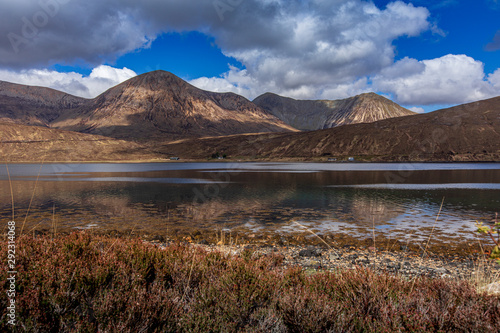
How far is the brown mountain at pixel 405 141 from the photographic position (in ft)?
414

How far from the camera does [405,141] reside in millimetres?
141250

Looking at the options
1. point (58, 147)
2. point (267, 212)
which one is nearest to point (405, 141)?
point (267, 212)

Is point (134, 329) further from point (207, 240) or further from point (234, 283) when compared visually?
point (207, 240)

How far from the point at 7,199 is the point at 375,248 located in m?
Result: 31.7

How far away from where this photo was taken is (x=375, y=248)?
12.8 meters

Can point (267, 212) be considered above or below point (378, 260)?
below

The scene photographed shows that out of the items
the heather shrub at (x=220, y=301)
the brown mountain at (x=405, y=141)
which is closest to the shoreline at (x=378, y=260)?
the heather shrub at (x=220, y=301)

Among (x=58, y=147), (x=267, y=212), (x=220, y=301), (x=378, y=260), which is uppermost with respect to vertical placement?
(x=58, y=147)

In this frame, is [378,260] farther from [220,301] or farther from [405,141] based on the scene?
[405,141]

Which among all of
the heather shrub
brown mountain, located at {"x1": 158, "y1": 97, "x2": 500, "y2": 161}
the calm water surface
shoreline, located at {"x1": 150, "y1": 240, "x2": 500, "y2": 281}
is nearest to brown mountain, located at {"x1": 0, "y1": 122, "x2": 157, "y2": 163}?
brown mountain, located at {"x1": 158, "y1": 97, "x2": 500, "y2": 161}

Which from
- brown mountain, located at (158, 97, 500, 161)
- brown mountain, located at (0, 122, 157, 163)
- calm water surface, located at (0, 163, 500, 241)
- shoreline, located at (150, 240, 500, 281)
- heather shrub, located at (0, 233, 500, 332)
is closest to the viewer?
heather shrub, located at (0, 233, 500, 332)

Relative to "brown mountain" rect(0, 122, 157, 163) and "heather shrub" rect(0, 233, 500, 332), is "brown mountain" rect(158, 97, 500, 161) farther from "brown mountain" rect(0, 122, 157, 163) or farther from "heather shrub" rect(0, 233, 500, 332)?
"heather shrub" rect(0, 233, 500, 332)

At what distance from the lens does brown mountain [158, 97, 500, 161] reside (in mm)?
126125

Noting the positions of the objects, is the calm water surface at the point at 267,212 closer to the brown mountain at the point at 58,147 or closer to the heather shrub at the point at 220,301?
the heather shrub at the point at 220,301
